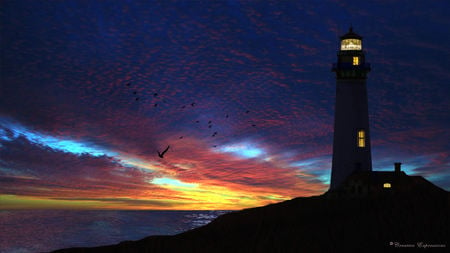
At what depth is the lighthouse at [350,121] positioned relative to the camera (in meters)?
49.8

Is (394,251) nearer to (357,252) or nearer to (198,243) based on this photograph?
(357,252)

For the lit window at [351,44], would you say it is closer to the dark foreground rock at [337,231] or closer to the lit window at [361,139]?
the lit window at [361,139]

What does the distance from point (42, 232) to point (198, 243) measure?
2906 inches

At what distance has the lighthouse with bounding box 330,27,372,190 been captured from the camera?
163 feet

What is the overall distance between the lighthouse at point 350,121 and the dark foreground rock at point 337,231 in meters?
5.48

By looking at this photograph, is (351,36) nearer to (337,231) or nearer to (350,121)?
(350,121)

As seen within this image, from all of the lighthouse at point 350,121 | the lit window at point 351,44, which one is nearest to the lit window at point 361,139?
the lighthouse at point 350,121

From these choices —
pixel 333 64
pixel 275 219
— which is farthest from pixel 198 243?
pixel 333 64

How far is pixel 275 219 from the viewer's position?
43469 mm

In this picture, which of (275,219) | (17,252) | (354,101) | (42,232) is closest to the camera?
(275,219)

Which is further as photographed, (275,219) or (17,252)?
(17,252)

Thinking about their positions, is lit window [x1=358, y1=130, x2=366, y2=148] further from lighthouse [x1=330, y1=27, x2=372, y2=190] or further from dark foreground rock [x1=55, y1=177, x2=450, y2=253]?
dark foreground rock [x1=55, y1=177, x2=450, y2=253]

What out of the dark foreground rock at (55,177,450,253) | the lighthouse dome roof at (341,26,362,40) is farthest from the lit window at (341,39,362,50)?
the dark foreground rock at (55,177,450,253)

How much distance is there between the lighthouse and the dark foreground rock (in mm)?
5480
